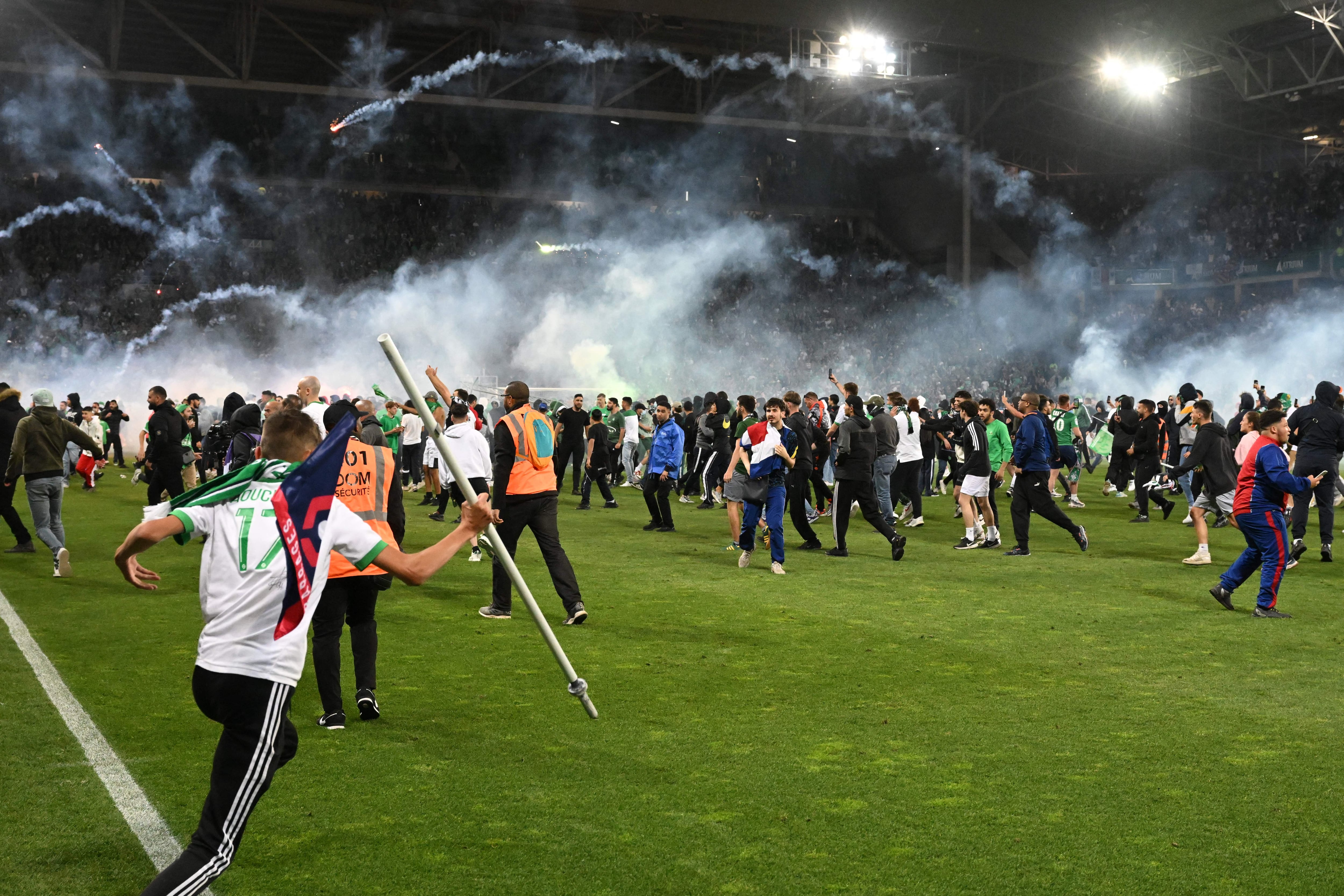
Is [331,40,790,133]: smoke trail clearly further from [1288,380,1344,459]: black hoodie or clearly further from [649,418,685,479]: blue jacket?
[1288,380,1344,459]: black hoodie

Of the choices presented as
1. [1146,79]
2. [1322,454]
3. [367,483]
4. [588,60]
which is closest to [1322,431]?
[1322,454]

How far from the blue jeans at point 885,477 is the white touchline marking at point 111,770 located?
373 inches

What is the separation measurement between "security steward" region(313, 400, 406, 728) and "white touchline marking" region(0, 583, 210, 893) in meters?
0.99

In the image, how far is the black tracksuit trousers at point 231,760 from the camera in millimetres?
3102

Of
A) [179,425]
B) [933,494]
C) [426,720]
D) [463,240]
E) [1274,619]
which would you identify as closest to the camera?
[426,720]

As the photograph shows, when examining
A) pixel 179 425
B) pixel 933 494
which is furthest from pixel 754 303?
pixel 179 425

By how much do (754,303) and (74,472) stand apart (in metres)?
24.0

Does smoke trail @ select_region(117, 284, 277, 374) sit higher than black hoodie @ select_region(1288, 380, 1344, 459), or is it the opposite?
smoke trail @ select_region(117, 284, 277, 374)

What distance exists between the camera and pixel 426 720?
580cm

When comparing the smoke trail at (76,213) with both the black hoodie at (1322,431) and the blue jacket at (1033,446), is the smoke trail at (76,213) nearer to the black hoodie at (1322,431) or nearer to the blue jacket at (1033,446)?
the blue jacket at (1033,446)

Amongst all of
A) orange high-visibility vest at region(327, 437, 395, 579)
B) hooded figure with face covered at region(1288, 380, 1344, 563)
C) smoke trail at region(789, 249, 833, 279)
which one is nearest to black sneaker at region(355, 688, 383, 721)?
orange high-visibility vest at region(327, 437, 395, 579)

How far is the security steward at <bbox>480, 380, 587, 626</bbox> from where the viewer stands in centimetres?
803

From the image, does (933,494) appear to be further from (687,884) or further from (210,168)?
(210,168)

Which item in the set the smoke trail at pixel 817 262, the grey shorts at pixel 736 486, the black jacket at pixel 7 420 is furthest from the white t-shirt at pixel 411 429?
the smoke trail at pixel 817 262
